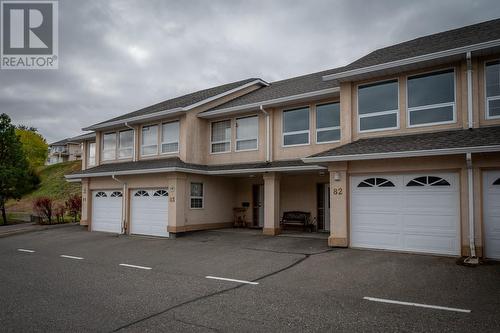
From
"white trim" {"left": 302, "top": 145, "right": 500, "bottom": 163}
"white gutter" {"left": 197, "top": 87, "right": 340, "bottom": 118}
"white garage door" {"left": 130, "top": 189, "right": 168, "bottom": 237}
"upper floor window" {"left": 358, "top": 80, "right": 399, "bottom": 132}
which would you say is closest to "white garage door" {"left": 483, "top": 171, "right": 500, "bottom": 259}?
"white trim" {"left": 302, "top": 145, "right": 500, "bottom": 163}

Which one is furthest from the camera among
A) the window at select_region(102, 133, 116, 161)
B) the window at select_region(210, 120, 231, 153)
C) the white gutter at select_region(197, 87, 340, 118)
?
the window at select_region(102, 133, 116, 161)

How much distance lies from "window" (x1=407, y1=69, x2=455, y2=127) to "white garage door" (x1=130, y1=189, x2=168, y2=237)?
10.4 m

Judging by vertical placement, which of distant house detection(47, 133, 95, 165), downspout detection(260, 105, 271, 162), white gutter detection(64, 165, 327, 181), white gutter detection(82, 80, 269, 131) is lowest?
white gutter detection(64, 165, 327, 181)

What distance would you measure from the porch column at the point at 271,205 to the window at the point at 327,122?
237 cm

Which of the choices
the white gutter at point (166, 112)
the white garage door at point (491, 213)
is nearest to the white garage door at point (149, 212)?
the white gutter at point (166, 112)

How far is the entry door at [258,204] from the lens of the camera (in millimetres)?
18375

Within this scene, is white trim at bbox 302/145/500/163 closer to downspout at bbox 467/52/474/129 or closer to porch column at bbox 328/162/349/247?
porch column at bbox 328/162/349/247

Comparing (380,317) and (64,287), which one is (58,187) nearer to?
(64,287)

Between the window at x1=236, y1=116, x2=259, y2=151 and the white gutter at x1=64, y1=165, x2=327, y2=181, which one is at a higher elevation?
the window at x1=236, y1=116, x2=259, y2=151

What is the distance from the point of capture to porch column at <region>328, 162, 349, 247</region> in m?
11.6

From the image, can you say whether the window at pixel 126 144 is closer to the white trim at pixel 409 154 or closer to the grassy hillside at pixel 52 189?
the white trim at pixel 409 154

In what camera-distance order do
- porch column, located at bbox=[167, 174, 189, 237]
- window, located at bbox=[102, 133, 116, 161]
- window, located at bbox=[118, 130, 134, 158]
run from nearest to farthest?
porch column, located at bbox=[167, 174, 189, 237] < window, located at bbox=[118, 130, 134, 158] < window, located at bbox=[102, 133, 116, 161]

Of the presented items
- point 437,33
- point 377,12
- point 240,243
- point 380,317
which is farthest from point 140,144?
point 380,317

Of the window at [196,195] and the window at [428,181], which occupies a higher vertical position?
the window at [428,181]
